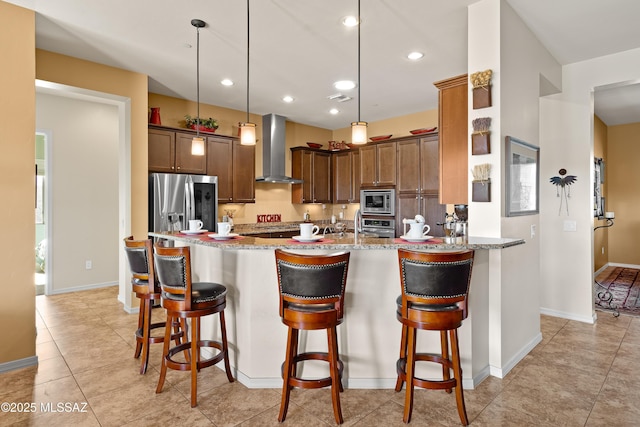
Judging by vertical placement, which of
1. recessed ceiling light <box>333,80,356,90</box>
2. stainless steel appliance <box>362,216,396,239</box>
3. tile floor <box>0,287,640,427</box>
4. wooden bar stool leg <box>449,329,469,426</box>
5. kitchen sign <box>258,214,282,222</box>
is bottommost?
tile floor <box>0,287,640,427</box>

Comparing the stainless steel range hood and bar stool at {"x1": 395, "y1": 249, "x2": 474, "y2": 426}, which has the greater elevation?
the stainless steel range hood

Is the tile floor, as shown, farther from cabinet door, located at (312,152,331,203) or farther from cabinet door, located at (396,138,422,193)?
cabinet door, located at (312,152,331,203)

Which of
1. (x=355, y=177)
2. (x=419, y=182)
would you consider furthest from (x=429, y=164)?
(x=355, y=177)

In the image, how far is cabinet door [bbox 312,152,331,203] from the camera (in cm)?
684

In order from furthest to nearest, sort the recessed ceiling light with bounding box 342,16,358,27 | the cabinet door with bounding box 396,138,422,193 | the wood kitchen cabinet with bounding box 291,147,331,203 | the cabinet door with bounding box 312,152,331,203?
the cabinet door with bounding box 312,152,331,203 < the wood kitchen cabinet with bounding box 291,147,331,203 < the cabinet door with bounding box 396,138,422,193 < the recessed ceiling light with bounding box 342,16,358,27

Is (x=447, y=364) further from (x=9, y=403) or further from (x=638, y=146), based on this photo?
(x=638, y=146)

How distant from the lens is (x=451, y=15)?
3.06 metres

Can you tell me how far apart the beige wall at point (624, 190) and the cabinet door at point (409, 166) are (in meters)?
4.78

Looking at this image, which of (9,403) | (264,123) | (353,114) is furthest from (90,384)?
(353,114)

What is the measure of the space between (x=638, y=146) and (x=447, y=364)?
7.61 m

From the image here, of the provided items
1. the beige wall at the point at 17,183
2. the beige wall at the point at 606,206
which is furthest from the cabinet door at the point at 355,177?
the beige wall at the point at 17,183

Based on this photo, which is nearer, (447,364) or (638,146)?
(447,364)

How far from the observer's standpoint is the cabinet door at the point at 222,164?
5.45m

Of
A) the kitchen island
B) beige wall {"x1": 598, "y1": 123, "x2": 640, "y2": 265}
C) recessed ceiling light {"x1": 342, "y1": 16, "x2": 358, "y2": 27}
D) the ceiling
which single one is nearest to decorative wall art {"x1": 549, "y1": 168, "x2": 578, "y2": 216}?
the ceiling
